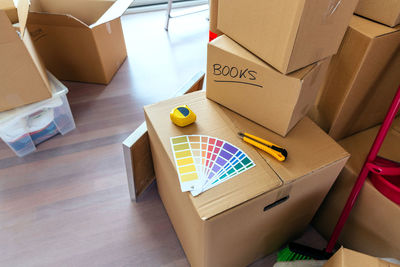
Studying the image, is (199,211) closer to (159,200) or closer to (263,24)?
(263,24)

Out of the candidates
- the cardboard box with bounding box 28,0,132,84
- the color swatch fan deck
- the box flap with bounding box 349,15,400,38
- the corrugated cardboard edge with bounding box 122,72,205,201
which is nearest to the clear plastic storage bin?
the cardboard box with bounding box 28,0,132,84

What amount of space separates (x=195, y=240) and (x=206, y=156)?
0.79 feet

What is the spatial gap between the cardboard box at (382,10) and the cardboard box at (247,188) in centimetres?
33

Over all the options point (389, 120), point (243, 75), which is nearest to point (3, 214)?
point (243, 75)

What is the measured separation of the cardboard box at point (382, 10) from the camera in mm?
718

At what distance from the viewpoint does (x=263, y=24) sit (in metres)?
0.69

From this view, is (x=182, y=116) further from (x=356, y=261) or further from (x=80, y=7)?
(x=80, y=7)

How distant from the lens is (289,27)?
620 millimetres

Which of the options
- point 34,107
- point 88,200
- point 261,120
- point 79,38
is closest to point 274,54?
point 261,120

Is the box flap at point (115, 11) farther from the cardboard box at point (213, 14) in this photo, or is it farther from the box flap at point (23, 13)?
the cardboard box at point (213, 14)

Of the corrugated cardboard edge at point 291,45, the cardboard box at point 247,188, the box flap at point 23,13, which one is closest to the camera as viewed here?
the corrugated cardboard edge at point 291,45

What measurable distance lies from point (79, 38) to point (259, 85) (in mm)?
1162

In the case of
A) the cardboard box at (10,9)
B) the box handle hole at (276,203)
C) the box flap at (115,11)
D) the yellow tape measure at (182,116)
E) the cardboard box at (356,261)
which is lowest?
the cardboard box at (356,261)

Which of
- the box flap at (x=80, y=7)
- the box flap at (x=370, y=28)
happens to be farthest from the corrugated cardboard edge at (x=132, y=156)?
the box flap at (x=80, y=7)
